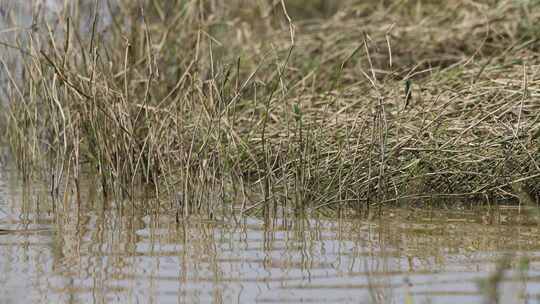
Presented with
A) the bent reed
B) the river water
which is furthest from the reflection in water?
the bent reed

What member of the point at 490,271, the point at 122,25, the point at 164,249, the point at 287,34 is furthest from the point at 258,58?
the point at 490,271

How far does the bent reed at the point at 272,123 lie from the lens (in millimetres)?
5430

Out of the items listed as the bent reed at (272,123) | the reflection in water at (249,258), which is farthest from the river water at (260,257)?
the bent reed at (272,123)

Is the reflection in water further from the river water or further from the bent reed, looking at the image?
the bent reed

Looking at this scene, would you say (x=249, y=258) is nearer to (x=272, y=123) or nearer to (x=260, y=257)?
(x=260, y=257)

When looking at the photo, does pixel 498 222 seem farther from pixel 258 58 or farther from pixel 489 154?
pixel 258 58

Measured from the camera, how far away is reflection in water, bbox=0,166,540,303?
354 cm

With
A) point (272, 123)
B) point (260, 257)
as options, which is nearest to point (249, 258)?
point (260, 257)

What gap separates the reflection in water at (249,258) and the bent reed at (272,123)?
0.29 metres

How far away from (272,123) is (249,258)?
2.83m

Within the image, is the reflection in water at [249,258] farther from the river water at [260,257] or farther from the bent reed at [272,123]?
the bent reed at [272,123]

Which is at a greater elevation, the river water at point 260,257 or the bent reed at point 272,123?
the bent reed at point 272,123

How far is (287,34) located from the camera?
28.8ft

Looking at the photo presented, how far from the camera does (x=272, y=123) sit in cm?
694
